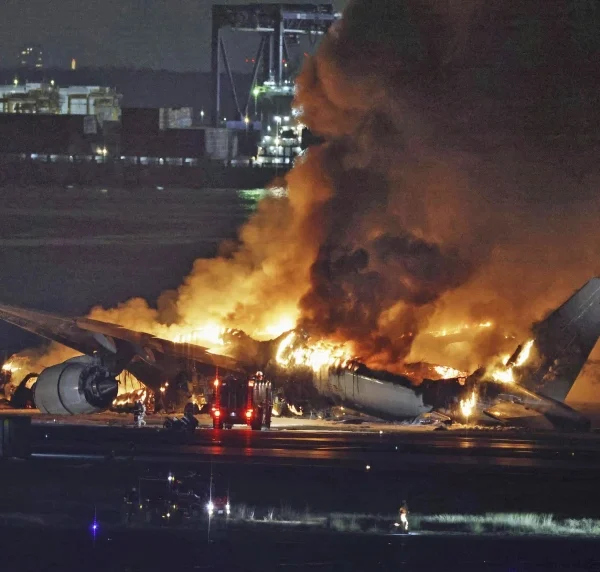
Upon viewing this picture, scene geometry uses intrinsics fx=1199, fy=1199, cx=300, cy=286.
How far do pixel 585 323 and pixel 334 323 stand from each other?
391 inches

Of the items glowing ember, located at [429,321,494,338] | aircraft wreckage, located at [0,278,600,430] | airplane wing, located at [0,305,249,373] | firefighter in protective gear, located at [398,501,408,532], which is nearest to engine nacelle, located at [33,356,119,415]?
aircraft wreckage, located at [0,278,600,430]

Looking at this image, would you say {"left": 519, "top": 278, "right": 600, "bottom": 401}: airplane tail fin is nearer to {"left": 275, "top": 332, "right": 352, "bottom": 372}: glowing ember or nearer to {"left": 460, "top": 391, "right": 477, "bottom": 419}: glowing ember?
{"left": 460, "top": 391, "right": 477, "bottom": 419}: glowing ember

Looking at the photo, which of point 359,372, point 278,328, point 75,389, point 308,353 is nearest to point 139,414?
point 75,389

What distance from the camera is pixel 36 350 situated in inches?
2140

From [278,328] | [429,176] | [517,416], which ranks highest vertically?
[429,176]

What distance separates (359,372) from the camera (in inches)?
1631

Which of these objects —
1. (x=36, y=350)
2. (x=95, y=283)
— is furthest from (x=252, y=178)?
(x=36, y=350)

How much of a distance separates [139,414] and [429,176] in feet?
52.8

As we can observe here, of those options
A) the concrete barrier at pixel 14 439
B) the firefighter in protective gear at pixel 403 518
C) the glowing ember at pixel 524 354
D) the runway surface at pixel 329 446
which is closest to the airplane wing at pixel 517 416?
the runway surface at pixel 329 446

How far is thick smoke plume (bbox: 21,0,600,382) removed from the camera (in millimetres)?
46969

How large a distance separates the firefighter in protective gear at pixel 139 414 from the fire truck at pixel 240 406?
2531mm

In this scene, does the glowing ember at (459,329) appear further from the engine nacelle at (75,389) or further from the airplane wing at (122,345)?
the engine nacelle at (75,389)

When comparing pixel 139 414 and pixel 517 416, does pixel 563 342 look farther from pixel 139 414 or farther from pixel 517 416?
pixel 139 414

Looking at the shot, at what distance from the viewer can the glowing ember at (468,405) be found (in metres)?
40.0
